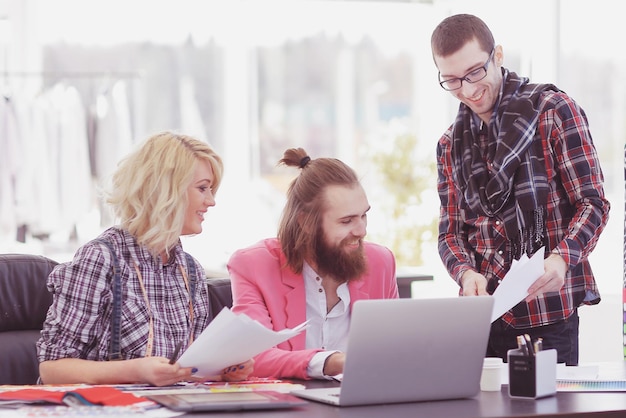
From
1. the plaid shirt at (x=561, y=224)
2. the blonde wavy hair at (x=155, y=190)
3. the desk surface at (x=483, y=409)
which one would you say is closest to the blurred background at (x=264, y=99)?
the plaid shirt at (x=561, y=224)

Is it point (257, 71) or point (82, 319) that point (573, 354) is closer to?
point (82, 319)

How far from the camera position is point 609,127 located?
534 cm

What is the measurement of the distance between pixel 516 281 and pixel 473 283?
0.33 meters

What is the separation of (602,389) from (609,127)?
12.2 ft

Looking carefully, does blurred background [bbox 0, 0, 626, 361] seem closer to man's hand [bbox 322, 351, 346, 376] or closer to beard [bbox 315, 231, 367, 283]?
beard [bbox 315, 231, 367, 283]

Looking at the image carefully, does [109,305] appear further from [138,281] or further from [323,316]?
[323,316]

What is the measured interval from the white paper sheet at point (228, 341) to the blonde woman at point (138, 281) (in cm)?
15

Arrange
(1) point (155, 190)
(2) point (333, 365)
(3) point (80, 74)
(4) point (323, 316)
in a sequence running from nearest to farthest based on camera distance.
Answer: (2) point (333, 365), (1) point (155, 190), (4) point (323, 316), (3) point (80, 74)

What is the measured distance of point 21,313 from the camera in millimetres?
2502

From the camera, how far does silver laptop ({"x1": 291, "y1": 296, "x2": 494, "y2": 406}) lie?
5.45 feet

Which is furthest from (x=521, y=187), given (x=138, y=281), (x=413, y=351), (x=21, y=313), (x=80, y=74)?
(x=80, y=74)

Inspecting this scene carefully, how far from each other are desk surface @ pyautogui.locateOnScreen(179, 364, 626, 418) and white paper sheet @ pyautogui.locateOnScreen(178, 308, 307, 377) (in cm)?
16

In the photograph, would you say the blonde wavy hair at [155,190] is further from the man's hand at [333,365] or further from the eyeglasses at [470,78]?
the eyeglasses at [470,78]

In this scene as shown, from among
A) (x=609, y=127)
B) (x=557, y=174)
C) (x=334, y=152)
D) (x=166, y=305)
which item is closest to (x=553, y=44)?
(x=609, y=127)
